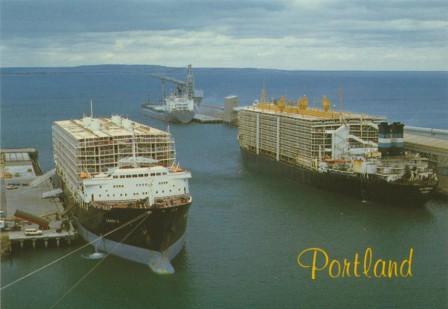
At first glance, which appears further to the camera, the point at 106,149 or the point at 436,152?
the point at 436,152

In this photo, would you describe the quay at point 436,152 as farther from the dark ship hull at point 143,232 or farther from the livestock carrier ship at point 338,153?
the dark ship hull at point 143,232

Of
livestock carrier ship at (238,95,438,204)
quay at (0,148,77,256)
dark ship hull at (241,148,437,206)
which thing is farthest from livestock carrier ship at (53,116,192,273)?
livestock carrier ship at (238,95,438,204)

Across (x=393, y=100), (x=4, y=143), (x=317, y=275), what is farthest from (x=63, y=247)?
(x=393, y=100)

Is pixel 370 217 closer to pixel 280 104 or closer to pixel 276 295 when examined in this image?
pixel 276 295

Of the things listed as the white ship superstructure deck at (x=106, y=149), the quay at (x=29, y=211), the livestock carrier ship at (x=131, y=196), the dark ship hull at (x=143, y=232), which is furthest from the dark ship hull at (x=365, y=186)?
the quay at (x=29, y=211)

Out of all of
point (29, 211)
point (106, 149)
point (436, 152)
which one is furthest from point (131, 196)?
point (436, 152)

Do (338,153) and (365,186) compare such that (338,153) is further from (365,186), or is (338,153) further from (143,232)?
(143,232)
